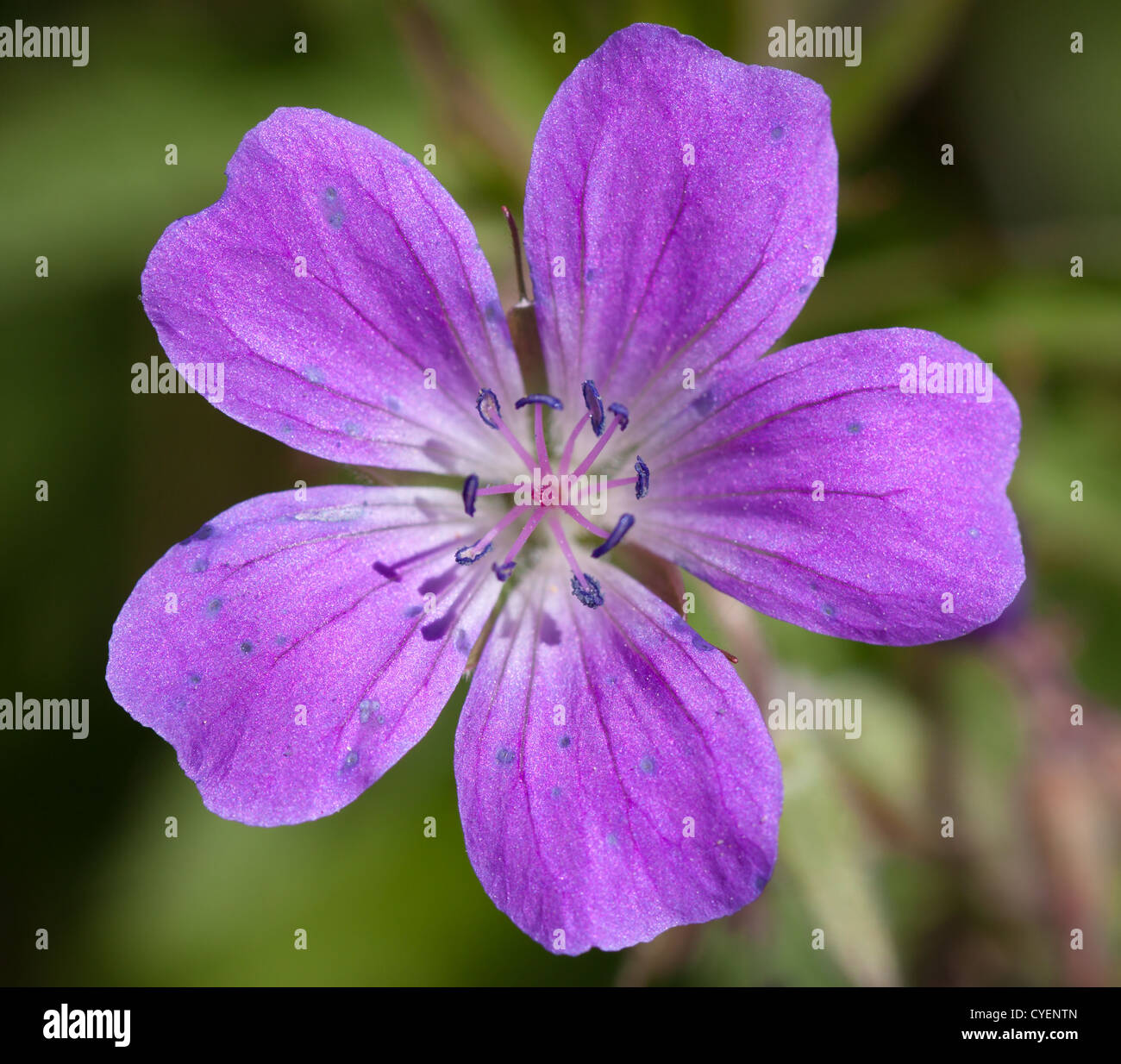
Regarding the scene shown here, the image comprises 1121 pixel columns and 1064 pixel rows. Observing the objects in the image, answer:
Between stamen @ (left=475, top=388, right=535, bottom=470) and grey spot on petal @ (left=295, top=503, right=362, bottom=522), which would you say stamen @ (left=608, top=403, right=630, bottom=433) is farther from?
grey spot on petal @ (left=295, top=503, right=362, bottom=522)

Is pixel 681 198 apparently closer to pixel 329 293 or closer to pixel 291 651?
pixel 329 293

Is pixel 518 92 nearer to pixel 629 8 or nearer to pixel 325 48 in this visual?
pixel 629 8

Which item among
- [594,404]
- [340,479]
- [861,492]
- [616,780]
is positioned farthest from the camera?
[340,479]

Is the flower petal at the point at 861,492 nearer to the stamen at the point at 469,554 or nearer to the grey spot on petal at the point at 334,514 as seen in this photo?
the stamen at the point at 469,554

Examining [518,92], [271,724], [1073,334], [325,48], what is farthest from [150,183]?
[1073,334]

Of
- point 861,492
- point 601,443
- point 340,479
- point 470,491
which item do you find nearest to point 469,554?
point 470,491
